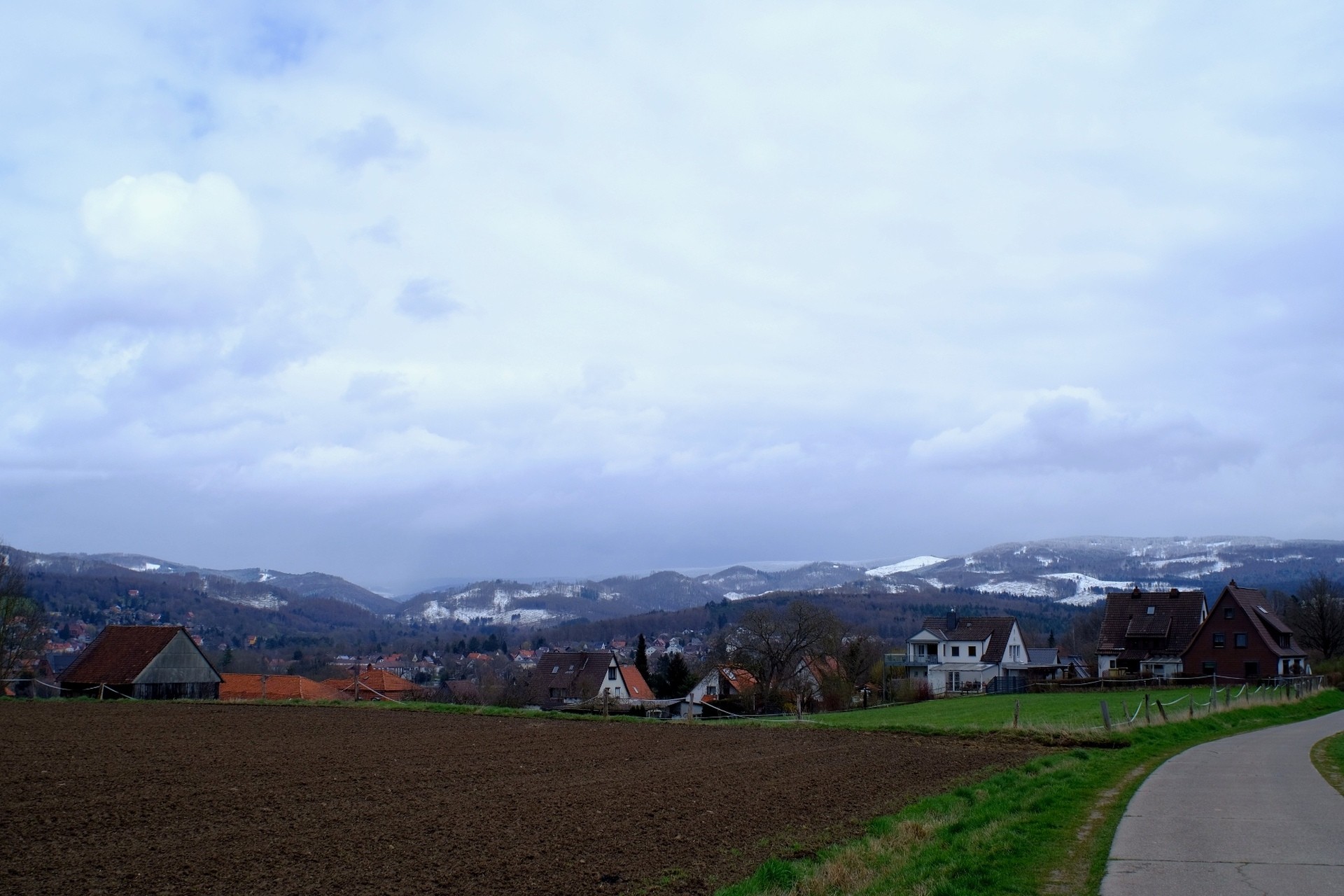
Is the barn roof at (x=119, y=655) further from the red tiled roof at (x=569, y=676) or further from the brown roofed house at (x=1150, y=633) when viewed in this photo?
the brown roofed house at (x=1150, y=633)

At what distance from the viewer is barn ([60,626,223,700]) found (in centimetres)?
4525

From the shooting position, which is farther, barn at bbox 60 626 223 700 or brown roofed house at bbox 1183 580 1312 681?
brown roofed house at bbox 1183 580 1312 681

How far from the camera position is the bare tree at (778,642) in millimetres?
69562

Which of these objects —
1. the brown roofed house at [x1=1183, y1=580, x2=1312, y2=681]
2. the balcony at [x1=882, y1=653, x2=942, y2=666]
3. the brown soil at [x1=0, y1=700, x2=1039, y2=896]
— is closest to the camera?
the brown soil at [x1=0, y1=700, x2=1039, y2=896]

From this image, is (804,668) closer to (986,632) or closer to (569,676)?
(986,632)

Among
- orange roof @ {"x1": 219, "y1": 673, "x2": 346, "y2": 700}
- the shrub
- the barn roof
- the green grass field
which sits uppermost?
the barn roof

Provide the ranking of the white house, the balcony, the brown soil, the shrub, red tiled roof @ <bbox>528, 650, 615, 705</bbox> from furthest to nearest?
red tiled roof @ <bbox>528, 650, 615, 705</bbox>
the balcony
the white house
the shrub
the brown soil

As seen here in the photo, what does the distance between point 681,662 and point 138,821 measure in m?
67.7

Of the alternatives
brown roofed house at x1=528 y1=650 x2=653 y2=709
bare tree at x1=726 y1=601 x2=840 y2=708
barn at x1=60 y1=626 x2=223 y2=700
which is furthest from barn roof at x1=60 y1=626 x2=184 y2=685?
bare tree at x1=726 y1=601 x2=840 y2=708

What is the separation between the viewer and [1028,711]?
3897 centimetres

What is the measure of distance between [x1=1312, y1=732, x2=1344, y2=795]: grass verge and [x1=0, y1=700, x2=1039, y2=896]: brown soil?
5.48m

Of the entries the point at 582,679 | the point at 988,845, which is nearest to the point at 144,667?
the point at 582,679

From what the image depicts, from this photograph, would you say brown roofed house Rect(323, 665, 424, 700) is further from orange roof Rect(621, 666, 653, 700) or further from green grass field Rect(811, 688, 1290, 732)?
green grass field Rect(811, 688, 1290, 732)

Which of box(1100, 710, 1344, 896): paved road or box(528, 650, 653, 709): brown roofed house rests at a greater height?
box(1100, 710, 1344, 896): paved road
